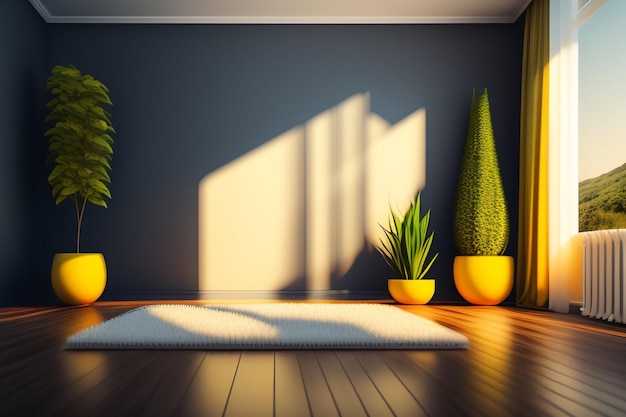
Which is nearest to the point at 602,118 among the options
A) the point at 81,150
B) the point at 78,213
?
the point at 81,150

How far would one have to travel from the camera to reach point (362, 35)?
5.07 m

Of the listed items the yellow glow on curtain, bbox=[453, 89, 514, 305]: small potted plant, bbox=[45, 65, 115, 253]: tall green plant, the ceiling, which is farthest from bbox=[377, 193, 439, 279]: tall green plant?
bbox=[45, 65, 115, 253]: tall green plant

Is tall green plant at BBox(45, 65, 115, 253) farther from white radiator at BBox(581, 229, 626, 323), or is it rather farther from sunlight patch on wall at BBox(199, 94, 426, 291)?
white radiator at BBox(581, 229, 626, 323)

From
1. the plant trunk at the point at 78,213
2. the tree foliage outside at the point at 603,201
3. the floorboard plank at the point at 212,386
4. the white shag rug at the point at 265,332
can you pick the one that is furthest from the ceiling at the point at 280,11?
the floorboard plank at the point at 212,386

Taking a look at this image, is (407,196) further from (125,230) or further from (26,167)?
(26,167)

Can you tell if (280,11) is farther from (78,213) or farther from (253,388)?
(253,388)

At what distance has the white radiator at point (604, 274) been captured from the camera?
3.23 metres

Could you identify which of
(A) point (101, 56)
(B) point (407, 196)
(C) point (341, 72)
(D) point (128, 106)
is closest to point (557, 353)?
(B) point (407, 196)

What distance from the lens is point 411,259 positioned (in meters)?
4.48

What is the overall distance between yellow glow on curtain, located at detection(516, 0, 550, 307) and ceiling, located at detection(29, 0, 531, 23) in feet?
1.30

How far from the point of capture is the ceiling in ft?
15.4

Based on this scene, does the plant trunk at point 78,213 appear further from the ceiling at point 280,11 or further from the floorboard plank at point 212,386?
the floorboard plank at point 212,386

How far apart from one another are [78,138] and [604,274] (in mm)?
3713

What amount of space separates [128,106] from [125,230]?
105 centimetres
